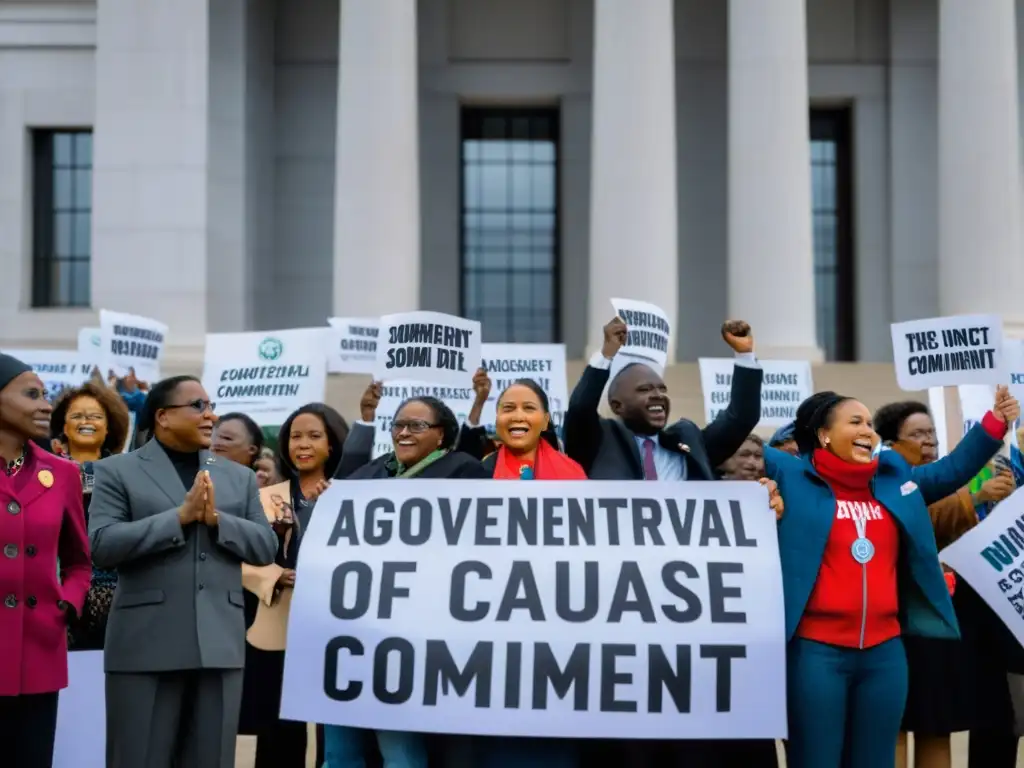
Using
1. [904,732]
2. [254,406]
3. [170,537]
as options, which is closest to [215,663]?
[170,537]

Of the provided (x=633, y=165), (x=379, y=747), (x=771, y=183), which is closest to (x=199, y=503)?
(x=379, y=747)

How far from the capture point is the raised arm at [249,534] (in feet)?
22.4

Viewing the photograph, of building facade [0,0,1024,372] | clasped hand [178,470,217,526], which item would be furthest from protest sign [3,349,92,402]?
clasped hand [178,470,217,526]

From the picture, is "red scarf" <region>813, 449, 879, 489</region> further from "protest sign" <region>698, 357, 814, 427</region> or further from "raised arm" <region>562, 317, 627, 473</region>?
"protest sign" <region>698, 357, 814, 427</region>

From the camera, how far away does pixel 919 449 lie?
9.36 metres

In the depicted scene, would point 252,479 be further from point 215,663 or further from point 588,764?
point 588,764

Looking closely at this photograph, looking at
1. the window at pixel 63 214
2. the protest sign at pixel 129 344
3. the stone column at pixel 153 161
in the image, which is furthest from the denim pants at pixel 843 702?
the window at pixel 63 214

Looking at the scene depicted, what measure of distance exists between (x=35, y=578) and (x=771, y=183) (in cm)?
1984

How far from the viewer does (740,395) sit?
822cm

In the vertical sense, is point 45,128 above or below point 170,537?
above

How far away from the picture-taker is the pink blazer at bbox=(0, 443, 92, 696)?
6.37 metres

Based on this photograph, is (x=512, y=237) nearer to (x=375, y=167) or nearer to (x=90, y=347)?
(x=375, y=167)

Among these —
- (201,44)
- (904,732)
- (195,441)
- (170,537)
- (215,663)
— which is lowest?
(904,732)

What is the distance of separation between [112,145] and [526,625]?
21.0m
